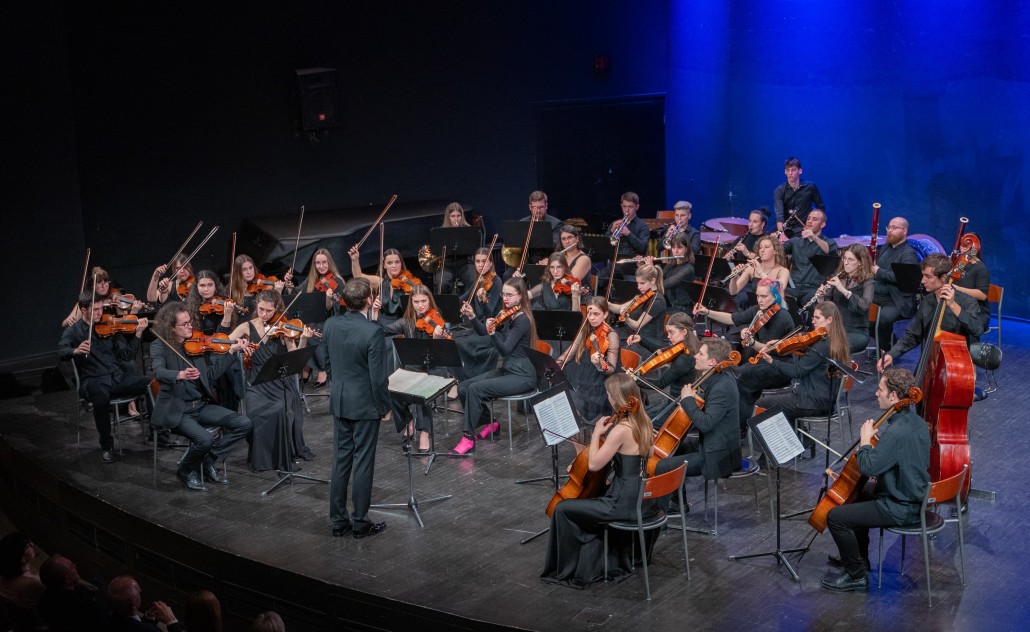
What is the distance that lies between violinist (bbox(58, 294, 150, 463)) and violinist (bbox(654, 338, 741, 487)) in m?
4.22

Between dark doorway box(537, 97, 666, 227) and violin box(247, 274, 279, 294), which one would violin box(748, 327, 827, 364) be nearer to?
violin box(247, 274, 279, 294)

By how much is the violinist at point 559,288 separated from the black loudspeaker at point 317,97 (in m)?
3.79

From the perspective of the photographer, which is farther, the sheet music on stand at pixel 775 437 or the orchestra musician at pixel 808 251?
the orchestra musician at pixel 808 251

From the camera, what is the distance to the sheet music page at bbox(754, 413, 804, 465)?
588 centimetres

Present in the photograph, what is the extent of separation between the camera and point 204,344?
305 inches

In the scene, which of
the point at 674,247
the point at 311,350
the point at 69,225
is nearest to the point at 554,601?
the point at 311,350

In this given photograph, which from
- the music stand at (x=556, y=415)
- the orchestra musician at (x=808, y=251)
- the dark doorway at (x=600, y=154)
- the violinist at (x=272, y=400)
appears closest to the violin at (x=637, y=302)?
the orchestra musician at (x=808, y=251)

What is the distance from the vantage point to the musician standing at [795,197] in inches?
457

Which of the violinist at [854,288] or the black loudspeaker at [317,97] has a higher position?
the black loudspeaker at [317,97]

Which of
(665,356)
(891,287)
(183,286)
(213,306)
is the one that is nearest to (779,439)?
(665,356)

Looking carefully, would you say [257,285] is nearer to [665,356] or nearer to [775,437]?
[665,356]

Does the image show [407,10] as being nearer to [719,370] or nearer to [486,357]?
[486,357]

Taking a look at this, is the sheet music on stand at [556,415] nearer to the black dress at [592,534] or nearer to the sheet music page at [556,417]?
the sheet music page at [556,417]

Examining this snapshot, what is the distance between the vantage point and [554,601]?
592 cm
